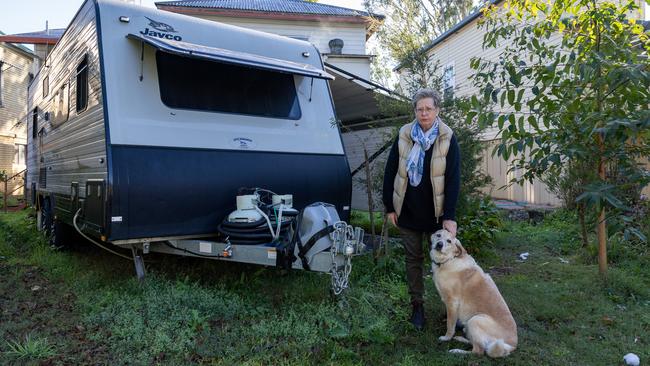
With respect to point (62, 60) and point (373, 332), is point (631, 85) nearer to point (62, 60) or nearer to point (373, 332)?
point (373, 332)

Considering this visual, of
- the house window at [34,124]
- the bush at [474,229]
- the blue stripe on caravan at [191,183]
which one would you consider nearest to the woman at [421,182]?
the blue stripe on caravan at [191,183]

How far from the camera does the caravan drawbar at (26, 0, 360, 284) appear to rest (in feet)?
13.0

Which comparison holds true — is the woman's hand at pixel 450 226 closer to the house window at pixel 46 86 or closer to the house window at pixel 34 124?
the house window at pixel 46 86

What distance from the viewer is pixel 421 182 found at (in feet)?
11.9

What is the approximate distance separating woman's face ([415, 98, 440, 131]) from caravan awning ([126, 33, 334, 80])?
4.84 ft

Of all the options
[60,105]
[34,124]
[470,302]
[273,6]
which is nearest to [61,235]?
[60,105]

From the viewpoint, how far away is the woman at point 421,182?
3.54 metres

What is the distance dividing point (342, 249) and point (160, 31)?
2.61 m

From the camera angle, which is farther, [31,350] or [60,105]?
[60,105]

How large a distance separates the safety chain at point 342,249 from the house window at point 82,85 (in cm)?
285

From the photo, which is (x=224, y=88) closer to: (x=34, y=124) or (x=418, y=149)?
(x=418, y=149)

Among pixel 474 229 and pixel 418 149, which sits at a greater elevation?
pixel 418 149

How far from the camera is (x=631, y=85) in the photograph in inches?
157

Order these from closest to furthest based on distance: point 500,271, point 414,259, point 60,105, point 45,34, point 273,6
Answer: point 414,259 < point 500,271 < point 60,105 < point 273,6 < point 45,34
